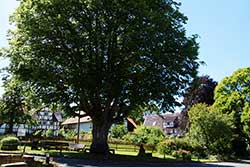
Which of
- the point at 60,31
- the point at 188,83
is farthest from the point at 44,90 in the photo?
the point at 188,83

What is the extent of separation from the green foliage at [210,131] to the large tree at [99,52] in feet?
50.9

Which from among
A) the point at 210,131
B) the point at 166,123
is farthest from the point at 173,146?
the point at 166,123

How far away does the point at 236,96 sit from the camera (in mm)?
65812

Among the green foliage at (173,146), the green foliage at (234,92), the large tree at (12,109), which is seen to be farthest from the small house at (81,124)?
the green foliage at (173,146)

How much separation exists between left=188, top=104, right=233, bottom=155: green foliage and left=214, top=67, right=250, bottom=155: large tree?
1207 centimetres

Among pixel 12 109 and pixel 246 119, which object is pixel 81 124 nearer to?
pixel 12 109

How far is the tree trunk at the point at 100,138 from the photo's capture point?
1437 inches

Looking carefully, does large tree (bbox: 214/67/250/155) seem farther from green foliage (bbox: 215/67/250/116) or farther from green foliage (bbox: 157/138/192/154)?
green foliage (bbox: 157/138/192/154)

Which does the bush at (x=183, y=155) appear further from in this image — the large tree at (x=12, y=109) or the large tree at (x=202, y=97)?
the large tree at (x=202, y=97)

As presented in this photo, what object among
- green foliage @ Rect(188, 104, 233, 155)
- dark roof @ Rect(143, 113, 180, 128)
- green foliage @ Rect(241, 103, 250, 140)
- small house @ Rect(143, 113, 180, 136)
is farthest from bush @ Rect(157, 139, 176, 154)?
dark roof @ Rect(143, 113, 180, 128)

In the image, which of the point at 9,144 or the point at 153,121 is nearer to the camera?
the point at 9,144

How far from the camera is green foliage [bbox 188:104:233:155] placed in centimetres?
5022

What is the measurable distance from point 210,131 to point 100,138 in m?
19.1

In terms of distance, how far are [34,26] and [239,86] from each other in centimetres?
4369
